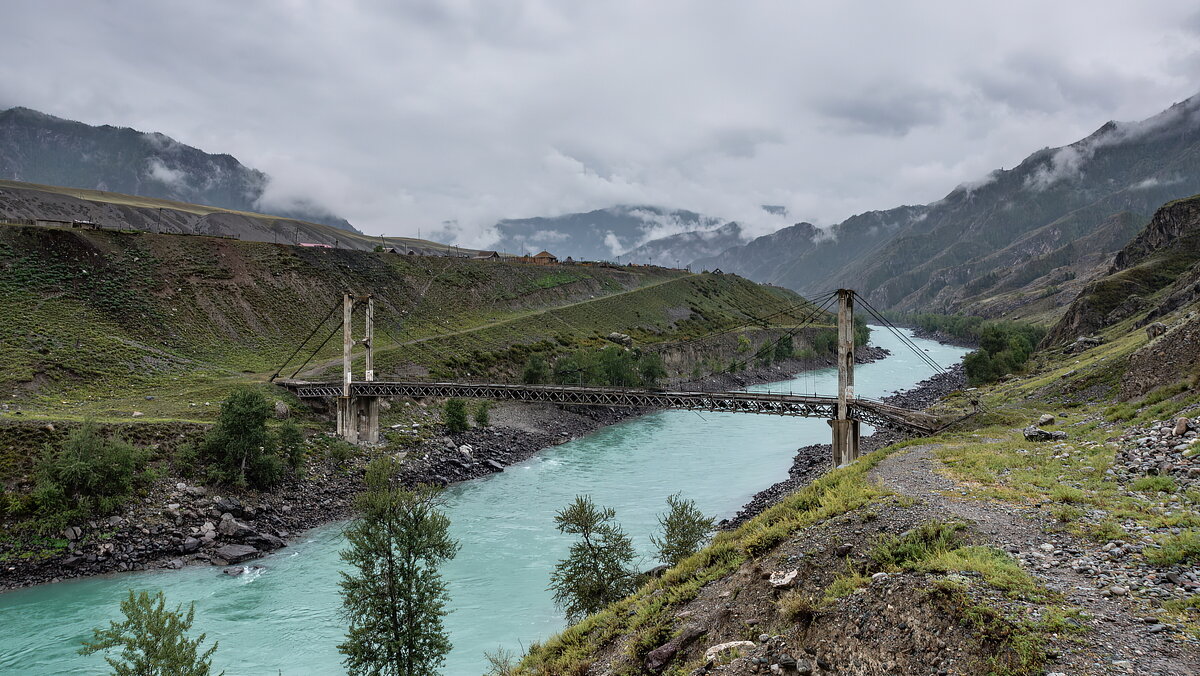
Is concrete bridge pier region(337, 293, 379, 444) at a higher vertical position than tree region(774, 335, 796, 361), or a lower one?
lower

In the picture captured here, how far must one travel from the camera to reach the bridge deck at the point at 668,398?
99.8 ft

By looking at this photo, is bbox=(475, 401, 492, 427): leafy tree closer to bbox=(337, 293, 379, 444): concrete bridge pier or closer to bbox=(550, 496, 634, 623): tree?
bbox=(337, 293, 379, 444): concrete bridge pier

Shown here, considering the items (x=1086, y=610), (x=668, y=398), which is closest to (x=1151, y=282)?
(x=668, y=398)

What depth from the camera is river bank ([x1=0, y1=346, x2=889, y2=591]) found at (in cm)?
2378

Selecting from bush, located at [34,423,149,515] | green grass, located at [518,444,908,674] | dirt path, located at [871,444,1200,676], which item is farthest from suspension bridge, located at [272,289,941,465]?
dirt path, located at [871,444,1200,676]

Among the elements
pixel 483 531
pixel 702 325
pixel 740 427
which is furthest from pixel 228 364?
pixel 702 325

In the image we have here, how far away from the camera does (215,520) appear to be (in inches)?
1099

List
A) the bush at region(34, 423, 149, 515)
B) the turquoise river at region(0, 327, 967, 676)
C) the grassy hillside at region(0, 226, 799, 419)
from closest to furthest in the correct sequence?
1. the turquoise river at region(0, 327, 967, 676)
2. the bush at region(34, 423, 149, 515)
3. the grassy hillside at region(0, 226, 799, 419)

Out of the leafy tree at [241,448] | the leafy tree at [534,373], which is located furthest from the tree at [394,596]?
the leafy tree at [534,373]

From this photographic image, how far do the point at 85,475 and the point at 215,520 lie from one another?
5496 mm

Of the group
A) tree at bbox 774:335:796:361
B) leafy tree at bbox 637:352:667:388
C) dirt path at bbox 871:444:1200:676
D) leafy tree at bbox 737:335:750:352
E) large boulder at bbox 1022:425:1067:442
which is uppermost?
leafy tree at bbox 737:335:750:352

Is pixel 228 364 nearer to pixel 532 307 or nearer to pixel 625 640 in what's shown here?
pixel 532 307

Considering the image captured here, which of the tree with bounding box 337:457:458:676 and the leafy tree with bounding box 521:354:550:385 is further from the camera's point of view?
the leafy tree with bounding box 521:354:550:385

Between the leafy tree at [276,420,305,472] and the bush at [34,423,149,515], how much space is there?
7.28 m
